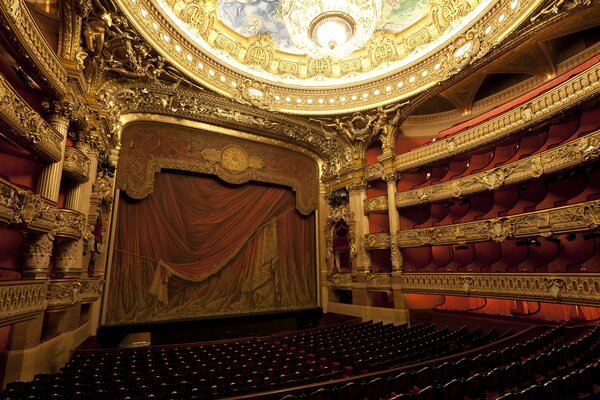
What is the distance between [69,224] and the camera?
551 cm

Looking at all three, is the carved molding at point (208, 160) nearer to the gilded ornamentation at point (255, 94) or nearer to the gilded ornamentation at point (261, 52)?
the gilded ornamentation at point (255, 94)

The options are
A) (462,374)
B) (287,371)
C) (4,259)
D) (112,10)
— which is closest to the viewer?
(462,374)

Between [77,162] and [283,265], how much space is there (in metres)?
7.44

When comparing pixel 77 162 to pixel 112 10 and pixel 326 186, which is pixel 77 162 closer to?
pixel 112 10

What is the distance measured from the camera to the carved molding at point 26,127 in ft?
13.1

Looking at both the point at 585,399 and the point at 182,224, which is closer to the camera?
the point at 585,399

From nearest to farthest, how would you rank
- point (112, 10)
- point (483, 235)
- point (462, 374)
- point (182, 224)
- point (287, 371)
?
point (462, 374), point (287, 371), point (112, 10), point (483, 235), point (182, 224)

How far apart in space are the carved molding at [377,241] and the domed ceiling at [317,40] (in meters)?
4.45

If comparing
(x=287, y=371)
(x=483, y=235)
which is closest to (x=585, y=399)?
(x=287, y=371)

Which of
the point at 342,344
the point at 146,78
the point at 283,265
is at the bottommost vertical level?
the point at 342,344

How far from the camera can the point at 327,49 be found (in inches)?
291

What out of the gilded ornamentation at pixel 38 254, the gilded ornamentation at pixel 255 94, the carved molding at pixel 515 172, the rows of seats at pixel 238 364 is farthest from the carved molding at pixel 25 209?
the carved molding at pixel 515 172

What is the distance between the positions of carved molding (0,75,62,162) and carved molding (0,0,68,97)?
0.79 metres

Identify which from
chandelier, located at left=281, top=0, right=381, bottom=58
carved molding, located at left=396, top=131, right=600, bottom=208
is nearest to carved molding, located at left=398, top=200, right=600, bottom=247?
carved molding, located at left=396, top=131, right=600, bottom=208
